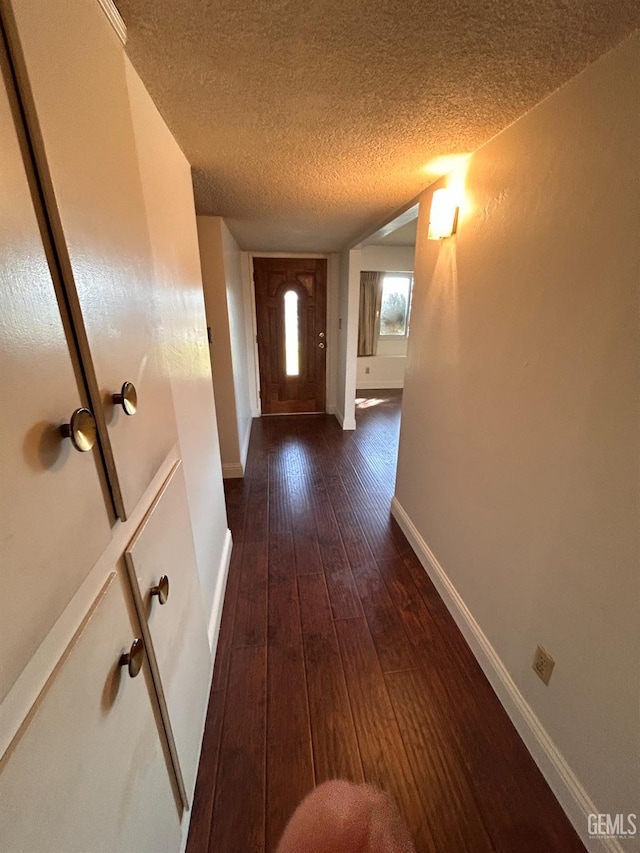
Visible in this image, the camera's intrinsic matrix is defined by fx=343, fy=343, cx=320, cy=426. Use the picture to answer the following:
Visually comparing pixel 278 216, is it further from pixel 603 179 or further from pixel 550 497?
pixel 550 497

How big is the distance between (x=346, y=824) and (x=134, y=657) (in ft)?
3.03

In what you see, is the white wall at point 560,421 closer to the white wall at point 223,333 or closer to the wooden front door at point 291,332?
the white wall at point 223,333

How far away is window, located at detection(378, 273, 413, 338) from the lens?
5.63 meters

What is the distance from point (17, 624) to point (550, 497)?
4.11 feet

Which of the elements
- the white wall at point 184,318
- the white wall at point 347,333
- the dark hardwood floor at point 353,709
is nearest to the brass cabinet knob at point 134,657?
the white wall at point 184,318

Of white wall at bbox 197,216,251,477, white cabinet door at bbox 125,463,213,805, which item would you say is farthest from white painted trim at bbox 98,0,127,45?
white wall at bbox 197,216,251,477

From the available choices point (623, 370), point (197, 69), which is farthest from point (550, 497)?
point (197, 69)

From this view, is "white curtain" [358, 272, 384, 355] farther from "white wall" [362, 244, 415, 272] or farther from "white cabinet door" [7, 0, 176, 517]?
"white cabinet door" [7, 0, 176, 517]

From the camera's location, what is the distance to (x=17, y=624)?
0.40 m

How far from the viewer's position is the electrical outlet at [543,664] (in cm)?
109

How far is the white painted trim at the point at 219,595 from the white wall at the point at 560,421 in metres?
1.13

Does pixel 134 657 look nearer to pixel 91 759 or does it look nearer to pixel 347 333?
pixel 91 759

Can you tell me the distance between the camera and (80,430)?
1.63ft

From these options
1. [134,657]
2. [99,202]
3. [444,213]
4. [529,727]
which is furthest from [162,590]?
[444,213]
